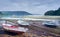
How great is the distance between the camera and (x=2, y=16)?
3.93 feet

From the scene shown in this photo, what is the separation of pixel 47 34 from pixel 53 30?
83 millimetres

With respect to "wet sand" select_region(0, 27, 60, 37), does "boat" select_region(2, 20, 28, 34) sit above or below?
above

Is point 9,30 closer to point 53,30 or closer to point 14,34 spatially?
point 14,34

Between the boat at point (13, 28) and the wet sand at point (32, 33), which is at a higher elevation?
the boat at point (13, 28)

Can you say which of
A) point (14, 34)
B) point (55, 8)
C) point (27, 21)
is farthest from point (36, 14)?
point (14, 34)

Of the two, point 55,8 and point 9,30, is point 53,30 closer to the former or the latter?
point 55,8

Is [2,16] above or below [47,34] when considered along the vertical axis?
above

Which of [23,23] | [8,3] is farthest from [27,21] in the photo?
[8,3]

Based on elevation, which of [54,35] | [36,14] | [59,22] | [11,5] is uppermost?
[11,5]

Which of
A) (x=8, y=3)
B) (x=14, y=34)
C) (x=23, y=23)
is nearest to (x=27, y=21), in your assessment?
(x=23, y=23)

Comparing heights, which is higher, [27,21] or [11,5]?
[11,5]

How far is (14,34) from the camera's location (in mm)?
1179

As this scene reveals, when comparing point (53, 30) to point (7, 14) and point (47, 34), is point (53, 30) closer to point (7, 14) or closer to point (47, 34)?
point (47, 34)

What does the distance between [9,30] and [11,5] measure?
0.98 ft
